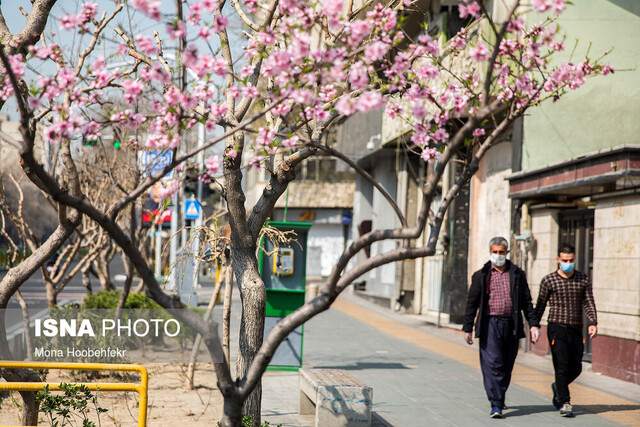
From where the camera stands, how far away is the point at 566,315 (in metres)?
9.48

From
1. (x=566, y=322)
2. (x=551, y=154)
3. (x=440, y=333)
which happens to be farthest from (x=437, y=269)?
(x=566, y=322)

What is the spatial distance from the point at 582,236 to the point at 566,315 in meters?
5.26

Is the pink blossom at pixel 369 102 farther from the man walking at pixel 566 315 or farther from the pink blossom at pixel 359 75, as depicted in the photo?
the man walking at pixel 566 315

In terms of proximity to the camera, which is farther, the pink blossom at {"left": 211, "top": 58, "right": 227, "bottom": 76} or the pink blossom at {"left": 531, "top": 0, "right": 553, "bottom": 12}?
the pink blossom at {"left": 211, "top": 58, "right": 227, "bottom": 76}

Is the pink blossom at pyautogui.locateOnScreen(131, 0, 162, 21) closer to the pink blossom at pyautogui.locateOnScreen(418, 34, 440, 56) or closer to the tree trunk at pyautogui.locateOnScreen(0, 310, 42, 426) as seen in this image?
the pink blossom at pyautogui.locateOnScreen(418, 34, 440, 56)

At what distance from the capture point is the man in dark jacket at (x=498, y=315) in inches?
357

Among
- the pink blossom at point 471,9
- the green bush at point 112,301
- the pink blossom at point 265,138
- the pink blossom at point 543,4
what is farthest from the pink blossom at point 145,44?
the green bush at point 112,301

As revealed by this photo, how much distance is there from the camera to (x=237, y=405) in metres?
4.55

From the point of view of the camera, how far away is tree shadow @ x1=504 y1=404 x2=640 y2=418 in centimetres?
930

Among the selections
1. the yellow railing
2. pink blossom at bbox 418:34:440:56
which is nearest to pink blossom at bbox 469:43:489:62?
pink blossom at bbox 418:34:440:56

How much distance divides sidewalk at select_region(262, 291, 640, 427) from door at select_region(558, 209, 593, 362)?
1.53 metres

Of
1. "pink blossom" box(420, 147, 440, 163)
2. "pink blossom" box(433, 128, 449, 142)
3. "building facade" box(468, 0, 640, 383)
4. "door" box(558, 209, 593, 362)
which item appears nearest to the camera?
"pink blossom" box(433, 128, 449, 142)

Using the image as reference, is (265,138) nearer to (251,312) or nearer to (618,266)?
(251,312)

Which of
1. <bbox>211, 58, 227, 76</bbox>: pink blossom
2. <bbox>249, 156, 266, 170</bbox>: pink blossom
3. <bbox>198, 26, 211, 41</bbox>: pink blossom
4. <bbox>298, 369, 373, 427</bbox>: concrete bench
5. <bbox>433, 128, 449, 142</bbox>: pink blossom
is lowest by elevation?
<bbox>298, 369, 373, 427</bbox>: concrete bench
